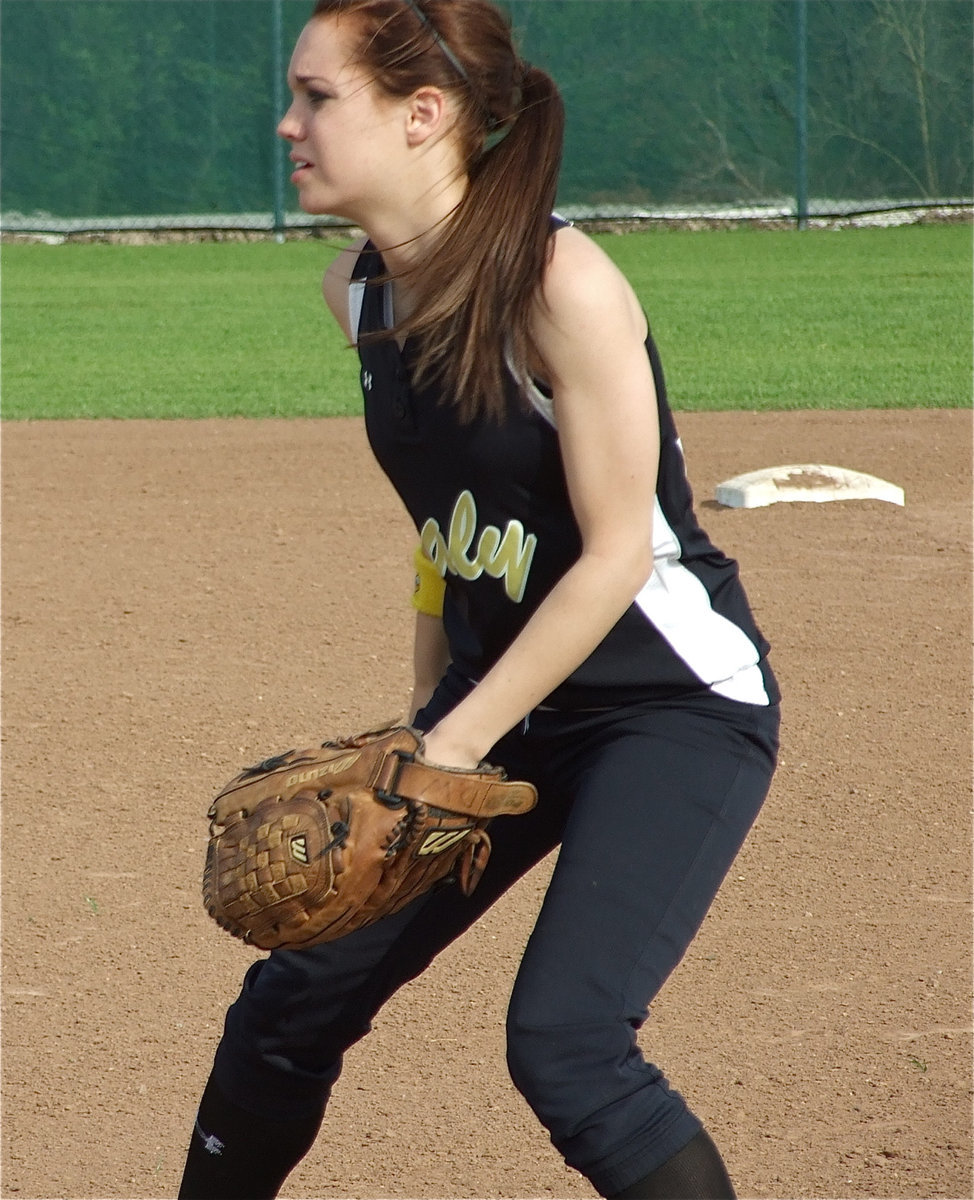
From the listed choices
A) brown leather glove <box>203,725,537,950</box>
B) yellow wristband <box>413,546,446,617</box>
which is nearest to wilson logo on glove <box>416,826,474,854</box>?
brown leather glove <box>203,725,537,950</box>

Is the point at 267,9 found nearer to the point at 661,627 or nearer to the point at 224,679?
the point at 224,679

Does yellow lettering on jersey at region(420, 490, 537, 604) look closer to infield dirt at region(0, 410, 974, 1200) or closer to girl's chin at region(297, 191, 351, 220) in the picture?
girl's chin at region(297, 191, 351, 220)

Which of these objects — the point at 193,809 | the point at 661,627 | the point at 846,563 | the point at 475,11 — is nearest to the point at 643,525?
the point at 661,627

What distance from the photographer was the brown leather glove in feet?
6.10

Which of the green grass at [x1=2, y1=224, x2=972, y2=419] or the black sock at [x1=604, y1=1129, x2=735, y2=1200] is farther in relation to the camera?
the green grass at [x1=2, y1=224, x2=972, y2=419]

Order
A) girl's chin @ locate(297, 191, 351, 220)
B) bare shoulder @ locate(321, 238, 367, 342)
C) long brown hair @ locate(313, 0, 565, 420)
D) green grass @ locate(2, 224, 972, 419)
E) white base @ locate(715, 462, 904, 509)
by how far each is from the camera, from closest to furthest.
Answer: long brown hair @ locate(313, 0, 565, 420)
girl's chin @ locate(297, 191, 351, 220)
bare shoulder @ locate(321, 238, 367, 342)
white base @ locate(715, 462, 904, 509)
green grass @ locate(2, 224, 972, 419)

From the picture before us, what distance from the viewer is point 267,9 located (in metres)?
18.0

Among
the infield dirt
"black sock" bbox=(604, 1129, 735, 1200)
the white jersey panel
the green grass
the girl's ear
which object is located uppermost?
the girl's ear

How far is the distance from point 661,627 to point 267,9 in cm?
1756

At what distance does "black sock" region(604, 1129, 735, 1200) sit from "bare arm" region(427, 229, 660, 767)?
0.51 meters

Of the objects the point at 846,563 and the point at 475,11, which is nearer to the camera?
the point at 475,11

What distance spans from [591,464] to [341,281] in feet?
2.09

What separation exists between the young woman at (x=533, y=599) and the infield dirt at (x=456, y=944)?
2.04 ft

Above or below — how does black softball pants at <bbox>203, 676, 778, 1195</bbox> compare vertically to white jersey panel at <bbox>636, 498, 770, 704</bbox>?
below
